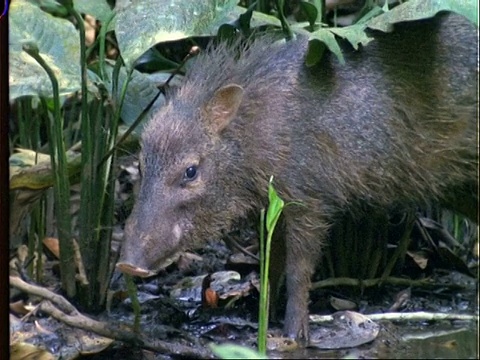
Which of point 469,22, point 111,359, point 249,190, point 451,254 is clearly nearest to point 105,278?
point 111,359

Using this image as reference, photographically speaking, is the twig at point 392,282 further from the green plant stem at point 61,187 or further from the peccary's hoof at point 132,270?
the green plant stem at point 61,187

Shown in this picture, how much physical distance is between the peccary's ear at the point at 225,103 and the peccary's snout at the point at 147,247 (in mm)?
248

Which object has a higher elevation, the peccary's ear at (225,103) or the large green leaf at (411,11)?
the large green leaf at (411,11)

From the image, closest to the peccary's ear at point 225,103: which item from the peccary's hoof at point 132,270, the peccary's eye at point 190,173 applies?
the peccary's eye at point 190,173

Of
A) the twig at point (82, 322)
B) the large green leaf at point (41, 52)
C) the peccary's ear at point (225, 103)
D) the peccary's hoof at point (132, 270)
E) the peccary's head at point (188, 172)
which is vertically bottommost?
the twig at point (82, 322)

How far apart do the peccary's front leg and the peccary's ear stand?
10.0 inches

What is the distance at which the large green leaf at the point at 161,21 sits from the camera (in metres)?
1.85

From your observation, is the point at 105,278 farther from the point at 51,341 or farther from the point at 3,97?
the point at 3,97

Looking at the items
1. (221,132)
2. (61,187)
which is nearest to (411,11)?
(221,132)

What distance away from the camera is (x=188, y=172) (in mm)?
1963

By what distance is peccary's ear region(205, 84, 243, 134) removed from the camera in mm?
1940

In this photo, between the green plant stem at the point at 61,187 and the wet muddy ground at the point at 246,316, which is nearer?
the wet muddy ground at the point at 246,316

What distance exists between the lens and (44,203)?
1979mm

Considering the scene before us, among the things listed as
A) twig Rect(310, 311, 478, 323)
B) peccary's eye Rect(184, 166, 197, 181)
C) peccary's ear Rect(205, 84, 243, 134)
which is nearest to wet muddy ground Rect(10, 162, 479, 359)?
twig Rect(310, 311, 478, 323)
